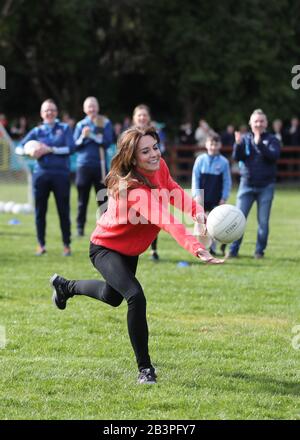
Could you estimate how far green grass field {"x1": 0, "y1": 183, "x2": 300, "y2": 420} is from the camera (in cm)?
615

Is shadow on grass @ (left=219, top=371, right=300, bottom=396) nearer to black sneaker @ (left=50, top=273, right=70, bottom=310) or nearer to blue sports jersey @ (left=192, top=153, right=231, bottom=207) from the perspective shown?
black sneaker @ (left=50, top=273, right=70, bottom=310)

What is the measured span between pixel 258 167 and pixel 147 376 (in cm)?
693

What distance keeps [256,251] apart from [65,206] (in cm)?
285

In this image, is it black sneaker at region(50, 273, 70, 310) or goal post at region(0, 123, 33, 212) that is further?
goal post at region(0, 123, 33, 212)

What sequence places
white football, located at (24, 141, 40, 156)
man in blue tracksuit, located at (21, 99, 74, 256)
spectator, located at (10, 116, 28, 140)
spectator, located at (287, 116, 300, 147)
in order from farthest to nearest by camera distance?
spectator, located at (10, 116, 28, 140) < spectator, located at (287, 116, 300, 147) < man in blue tracksuit, located at (21, 99, 74, 256) < white football, located at (24, 141, 40, 156)

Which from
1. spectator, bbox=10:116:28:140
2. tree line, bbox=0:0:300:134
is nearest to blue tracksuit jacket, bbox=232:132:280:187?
spectator, bbox=10:116:28:140

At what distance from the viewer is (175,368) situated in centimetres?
713

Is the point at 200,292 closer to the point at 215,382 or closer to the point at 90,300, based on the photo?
the point at 90,300

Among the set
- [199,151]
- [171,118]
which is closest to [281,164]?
[199,151]

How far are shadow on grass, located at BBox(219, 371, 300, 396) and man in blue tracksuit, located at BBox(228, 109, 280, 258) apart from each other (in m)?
6.39

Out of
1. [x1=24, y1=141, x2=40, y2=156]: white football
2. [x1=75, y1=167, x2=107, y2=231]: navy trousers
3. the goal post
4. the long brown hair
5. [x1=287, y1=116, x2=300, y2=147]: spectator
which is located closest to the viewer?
the long brown hair

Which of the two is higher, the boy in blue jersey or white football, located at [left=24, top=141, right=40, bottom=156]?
white football, located at [left=24, top=141, right=40, bottom=156]

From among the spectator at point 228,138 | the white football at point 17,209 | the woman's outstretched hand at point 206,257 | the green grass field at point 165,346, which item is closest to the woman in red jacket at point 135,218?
the woman's outstretched hand at point 206,257

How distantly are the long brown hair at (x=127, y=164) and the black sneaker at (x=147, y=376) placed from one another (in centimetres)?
129
